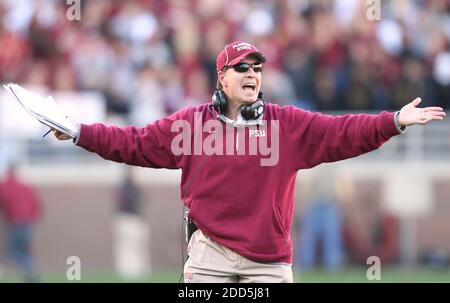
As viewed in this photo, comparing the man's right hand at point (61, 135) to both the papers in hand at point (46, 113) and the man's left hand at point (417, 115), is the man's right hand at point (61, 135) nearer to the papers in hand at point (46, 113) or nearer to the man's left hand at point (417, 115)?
the papers in hand at point (46, 113)

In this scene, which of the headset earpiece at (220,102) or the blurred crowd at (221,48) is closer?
the headset earpiece at (220,102)

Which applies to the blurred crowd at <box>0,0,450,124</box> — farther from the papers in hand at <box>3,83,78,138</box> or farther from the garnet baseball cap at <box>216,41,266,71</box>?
the papers in hand at <box>3,83,78,138</box>

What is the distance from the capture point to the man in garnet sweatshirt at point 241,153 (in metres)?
A: 8.16

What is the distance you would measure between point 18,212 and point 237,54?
36.9ft

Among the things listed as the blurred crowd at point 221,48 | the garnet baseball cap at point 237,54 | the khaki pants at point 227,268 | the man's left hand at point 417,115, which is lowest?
the khaki pants at point 227,268

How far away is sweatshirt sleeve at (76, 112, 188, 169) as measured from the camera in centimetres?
839

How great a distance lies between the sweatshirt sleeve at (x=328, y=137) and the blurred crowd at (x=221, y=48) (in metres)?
11.0

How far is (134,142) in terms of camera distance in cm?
845

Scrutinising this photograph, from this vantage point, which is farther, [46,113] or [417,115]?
[46,113]

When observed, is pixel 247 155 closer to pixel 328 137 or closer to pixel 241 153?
pixel 241 153

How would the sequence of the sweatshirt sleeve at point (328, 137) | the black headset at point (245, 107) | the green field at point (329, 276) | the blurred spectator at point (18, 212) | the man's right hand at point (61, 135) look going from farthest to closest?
the blurred spectator at point (18, 212) → the green field at point (329, 276) → the man's right hand at point (61, 135) → the black headset at point (245, 107) → the sweatshirt sleeve at point (328, 137)

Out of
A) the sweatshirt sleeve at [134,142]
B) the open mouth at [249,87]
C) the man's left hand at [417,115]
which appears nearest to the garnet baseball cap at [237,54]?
the open mouth at [249,87]

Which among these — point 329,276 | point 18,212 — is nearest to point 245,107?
point 329,276
